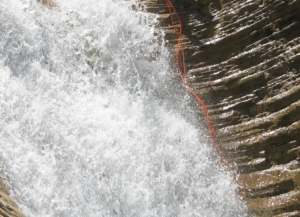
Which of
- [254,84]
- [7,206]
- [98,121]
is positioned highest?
[254,84]

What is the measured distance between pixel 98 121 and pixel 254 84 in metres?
2.64

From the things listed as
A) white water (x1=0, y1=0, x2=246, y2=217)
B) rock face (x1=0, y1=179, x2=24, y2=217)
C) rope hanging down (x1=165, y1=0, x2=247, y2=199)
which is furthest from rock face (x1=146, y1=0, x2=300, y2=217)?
rock face (x1=0, y1=179, x2=24, y2=217)

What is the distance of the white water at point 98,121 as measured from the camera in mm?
5488

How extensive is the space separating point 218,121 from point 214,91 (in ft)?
1.72

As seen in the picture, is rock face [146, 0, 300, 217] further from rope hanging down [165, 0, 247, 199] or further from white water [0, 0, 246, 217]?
white water [0, 0, 246, 217]

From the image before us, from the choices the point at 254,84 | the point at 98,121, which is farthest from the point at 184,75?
the point at 98,121

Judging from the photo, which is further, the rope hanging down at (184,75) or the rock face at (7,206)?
the rope hanging down at (184,75)

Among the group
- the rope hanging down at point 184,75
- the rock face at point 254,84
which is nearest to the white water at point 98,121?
the rope hanging down at point 184,75

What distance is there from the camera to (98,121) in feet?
19.9

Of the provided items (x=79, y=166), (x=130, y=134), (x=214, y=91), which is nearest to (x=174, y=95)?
(x=214, y=91)

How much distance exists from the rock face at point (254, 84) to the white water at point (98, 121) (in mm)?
390

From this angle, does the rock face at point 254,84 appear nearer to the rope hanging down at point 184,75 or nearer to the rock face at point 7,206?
the rope hanging down at point 184,75

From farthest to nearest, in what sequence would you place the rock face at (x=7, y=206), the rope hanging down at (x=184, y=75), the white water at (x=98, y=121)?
the rope hanging down at (x=184, y=75), the white water at (x=98, y=121), the rock face at (x=7, y=206)

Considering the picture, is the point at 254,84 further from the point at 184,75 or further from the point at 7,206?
the point at 7,206
